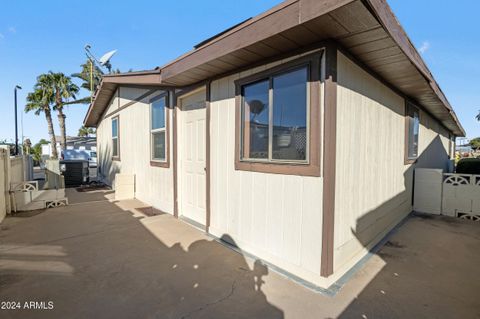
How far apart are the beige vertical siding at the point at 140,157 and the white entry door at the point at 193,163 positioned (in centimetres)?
37

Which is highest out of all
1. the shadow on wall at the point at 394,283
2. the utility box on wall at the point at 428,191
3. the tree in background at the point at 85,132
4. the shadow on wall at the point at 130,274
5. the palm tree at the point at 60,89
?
the palm tree at the point at 60,89

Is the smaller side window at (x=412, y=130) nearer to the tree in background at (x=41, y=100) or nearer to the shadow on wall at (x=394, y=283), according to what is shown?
the shadow on wall at (x=394, y=283)

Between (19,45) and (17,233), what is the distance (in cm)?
665

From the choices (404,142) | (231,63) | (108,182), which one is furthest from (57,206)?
(404,142)

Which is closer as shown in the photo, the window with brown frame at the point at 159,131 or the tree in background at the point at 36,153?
the window with brown frame at the point at 159,131

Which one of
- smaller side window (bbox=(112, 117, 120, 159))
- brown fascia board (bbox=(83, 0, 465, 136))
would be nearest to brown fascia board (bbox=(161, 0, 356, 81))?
brown fascia board (bbox=(83, 0, 465, 136))

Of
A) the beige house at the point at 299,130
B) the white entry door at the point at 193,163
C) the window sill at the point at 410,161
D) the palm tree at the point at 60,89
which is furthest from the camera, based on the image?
the palm tree at the point at 60,89

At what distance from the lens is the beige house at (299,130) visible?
2.15 meters

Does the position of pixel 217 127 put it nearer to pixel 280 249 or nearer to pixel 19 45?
pixel 280 249

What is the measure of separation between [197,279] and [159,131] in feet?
11.6

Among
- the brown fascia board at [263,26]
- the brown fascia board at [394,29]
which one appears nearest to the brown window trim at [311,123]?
the brown fascia board at [263,26]

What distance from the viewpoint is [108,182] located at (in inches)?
344

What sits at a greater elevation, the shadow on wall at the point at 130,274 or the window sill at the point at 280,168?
the window sill at the point at 280,168

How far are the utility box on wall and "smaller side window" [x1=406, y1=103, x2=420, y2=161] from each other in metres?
0.45
